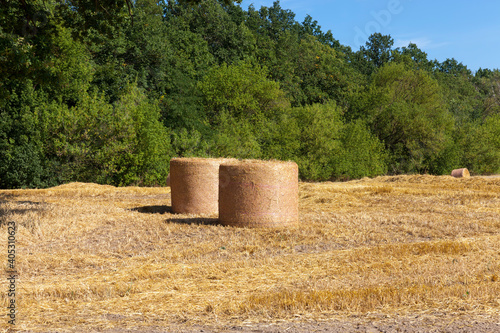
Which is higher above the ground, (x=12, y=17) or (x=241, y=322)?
(x=12, y=17)

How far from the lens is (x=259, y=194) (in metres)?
11.3

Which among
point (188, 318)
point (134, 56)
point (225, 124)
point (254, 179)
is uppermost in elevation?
point (134, 56)

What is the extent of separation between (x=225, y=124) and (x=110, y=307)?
34492 mm

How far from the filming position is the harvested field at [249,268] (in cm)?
591

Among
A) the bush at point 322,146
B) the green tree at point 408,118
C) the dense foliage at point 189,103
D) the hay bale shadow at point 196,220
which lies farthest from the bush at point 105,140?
the green tree at point 408,118

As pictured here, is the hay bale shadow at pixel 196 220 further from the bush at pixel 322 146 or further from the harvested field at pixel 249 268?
the bush at pixel 322 146

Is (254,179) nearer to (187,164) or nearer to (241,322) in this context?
(187,164)

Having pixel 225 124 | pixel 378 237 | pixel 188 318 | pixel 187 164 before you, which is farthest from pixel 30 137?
pixel 188 318

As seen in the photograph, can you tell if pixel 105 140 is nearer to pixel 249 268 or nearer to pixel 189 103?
pixel 189 103

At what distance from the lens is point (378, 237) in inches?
427

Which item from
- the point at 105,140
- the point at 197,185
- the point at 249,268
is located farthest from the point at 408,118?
the point at 249,268

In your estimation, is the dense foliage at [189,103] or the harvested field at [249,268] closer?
the harvested field at [249,268]

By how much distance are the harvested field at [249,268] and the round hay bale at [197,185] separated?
62 cm

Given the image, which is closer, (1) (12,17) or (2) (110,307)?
(2) (110,307)
